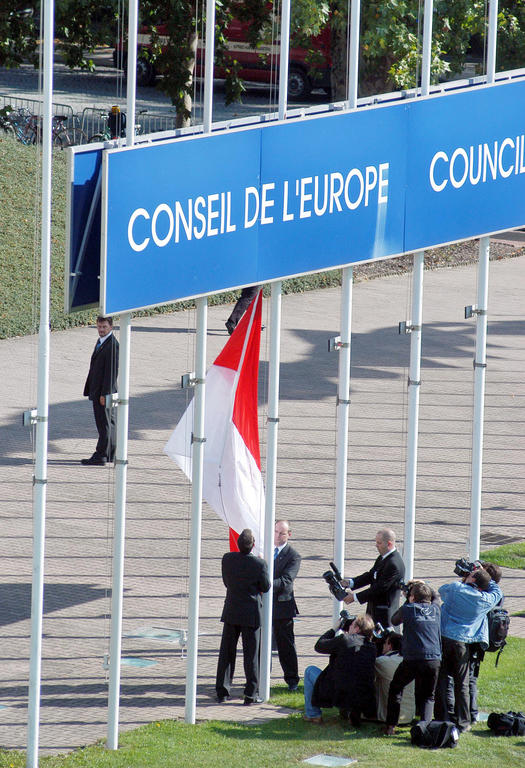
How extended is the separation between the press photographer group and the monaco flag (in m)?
1.41

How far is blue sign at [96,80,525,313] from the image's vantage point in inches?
401

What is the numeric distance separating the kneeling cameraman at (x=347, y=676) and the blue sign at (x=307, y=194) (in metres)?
3.04

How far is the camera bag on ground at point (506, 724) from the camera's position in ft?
37.7

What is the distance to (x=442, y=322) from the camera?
1155 inches

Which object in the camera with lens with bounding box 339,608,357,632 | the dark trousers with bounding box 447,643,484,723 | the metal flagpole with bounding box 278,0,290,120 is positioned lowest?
the dark trousers with bounding box 447,643,484,723

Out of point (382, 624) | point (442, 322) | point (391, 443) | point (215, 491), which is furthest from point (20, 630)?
point (442, 322)

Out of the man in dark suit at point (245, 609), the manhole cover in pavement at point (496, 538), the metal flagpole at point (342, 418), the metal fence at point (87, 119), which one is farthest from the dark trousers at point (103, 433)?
the metal fence at point (87, 119)

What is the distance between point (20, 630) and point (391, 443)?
8925mm

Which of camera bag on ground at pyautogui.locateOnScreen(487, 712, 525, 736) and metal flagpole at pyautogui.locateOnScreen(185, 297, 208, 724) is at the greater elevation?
metal flagpole at pyautogui.locateOnScreen(185, 297, 208, 724)

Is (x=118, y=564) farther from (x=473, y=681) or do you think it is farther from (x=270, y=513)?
(x=473, y=681)

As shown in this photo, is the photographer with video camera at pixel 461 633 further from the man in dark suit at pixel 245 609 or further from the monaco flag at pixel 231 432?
the monaco flag at pixel 231 432

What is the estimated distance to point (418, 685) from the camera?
11383 mm

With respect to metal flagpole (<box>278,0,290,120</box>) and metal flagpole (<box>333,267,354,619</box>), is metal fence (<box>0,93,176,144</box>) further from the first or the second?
metal flagpole (<box>278,0,290,120</box>)

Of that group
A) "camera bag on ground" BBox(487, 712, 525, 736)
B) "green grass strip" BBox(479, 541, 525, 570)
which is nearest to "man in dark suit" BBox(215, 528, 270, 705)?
"camera bag on ground" BBox(487, 712, 525, 736)
